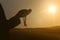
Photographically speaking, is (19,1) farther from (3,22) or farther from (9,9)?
(3,22)

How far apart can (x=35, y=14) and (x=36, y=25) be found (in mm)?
144

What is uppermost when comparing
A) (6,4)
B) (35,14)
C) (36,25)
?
(6,4)

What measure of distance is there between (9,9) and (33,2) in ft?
1.06

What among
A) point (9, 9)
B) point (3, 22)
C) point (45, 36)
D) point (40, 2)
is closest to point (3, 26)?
point (3, 22)

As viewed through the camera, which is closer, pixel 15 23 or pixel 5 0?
pixel 15 23

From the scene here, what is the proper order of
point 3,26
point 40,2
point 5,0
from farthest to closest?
point 40,2, point 5,0, point 3,26

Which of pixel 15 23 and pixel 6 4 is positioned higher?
pixel 6 4

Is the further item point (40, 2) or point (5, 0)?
point (40, 2)

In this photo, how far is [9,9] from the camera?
1814mm

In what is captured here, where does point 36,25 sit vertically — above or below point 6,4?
below

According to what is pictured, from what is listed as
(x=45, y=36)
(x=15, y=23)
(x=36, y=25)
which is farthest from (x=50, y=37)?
(x=36, y=25)

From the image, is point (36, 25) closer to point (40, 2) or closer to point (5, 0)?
point (40, 2)

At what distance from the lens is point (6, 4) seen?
5.90 ft

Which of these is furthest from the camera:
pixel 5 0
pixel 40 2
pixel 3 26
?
pixel 40 2
